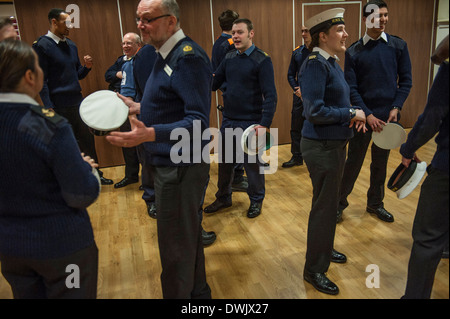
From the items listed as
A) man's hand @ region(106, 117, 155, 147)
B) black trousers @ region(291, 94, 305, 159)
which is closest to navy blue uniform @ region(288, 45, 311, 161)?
black trousers @ region(291, 94, 305, 159)

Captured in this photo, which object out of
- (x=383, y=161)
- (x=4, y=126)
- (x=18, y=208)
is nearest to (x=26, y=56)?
(x=4, y=126)

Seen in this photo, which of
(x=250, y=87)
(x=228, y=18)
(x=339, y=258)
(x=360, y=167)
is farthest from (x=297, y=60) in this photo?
(x=339, y=258)

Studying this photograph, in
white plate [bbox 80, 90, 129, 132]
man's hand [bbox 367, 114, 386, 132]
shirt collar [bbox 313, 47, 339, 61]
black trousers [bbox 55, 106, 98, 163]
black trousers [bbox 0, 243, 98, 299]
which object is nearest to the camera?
black trousers [bbox 0, 243, 98, 299]

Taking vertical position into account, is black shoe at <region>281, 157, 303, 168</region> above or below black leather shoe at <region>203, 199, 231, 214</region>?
below

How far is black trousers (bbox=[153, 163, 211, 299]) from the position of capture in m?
1.78

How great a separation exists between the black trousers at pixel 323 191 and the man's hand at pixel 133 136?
102 cm

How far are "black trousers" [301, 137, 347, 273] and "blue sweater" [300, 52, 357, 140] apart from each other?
6cm

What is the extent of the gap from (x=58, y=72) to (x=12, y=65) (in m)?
2.80

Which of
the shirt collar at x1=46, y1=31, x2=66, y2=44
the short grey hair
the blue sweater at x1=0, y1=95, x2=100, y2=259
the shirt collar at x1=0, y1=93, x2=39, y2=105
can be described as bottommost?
the blue sweater at x1=0, y1=95, x2=100, y2=259

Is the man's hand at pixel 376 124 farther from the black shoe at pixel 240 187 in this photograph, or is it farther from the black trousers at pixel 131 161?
the black trousers at pixel 131 161

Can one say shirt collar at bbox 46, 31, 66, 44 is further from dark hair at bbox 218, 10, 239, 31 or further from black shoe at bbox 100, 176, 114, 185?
dark hair at bbox 218, 10, 239, 31

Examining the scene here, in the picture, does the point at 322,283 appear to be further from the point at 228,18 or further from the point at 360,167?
the point at 228,18

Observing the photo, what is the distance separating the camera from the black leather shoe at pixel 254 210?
332cm

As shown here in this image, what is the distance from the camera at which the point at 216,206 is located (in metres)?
3.51
